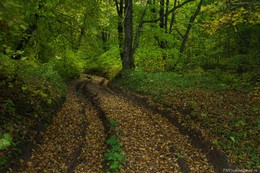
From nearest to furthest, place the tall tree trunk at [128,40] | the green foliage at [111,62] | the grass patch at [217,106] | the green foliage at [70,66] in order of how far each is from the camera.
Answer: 1. the grass patch at [217,106]
2. the tall tree trunk at [128,40]
3. the green foliage at [111,62]
4. the green foliage at [70,66]

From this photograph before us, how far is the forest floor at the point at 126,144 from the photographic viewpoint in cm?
807

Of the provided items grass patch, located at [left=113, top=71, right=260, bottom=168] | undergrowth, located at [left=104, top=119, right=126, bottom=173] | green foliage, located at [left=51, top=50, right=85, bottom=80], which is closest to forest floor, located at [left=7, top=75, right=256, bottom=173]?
undergrowth, located at [left=104, top=119, right=126, bottom=173]

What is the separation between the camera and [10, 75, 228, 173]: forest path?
318 inches

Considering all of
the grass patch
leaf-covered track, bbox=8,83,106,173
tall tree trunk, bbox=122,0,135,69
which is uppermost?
tall tree trunk, bbox=122,0,135,69

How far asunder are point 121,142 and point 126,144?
19 centimetres

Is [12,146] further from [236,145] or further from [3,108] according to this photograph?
[236,145]

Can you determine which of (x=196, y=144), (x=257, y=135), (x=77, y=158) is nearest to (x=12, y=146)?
(x=77, y=158)

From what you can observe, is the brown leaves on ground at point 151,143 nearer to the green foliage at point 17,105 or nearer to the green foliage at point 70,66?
the green foliage at point 17,105

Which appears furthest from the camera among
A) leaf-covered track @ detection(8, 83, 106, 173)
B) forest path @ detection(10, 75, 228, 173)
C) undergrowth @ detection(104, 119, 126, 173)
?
forest path @ detection(10, 75, 228, 173)

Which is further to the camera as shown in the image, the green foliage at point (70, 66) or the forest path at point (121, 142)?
the green foliage at point (70, 66)

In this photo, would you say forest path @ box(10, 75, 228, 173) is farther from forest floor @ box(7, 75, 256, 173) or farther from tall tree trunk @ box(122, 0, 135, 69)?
tall tree trunk @ box(122, 0, 135, 69)

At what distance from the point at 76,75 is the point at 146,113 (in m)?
15.9

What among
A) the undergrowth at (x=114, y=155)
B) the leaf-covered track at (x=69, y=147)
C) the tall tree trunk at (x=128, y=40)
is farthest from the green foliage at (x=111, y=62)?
the undergrowth at (x=114, y=155)

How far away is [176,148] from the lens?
30.0 feet
